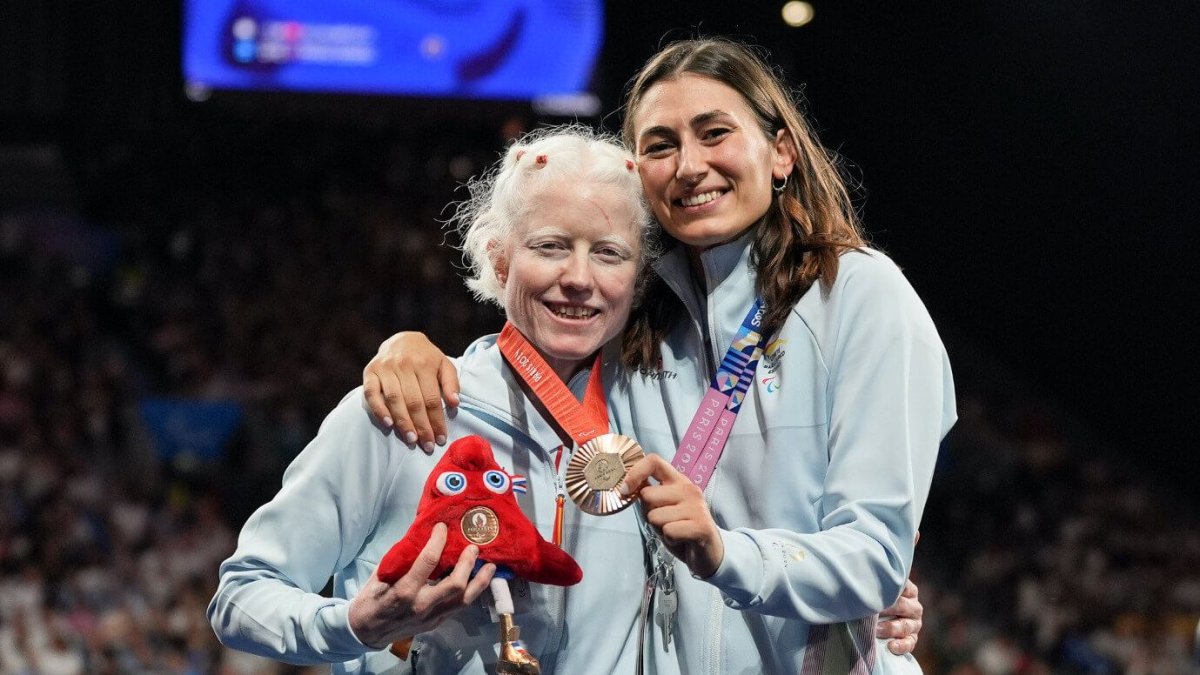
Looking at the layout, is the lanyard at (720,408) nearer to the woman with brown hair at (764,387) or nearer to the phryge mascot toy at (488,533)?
the woman with brown hair at (764,387)

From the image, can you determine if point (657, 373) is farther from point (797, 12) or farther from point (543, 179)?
point (797, 12)

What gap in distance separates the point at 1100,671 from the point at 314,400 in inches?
227

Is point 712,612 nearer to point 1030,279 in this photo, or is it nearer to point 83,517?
point 83,517

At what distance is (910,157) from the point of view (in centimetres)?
1188

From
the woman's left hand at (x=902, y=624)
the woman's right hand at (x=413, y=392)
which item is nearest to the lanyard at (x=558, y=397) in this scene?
the woman's right hand at (x=413, y=392)

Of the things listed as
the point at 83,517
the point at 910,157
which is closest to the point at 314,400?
the point at 83,517

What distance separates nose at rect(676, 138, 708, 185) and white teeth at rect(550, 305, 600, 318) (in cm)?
27

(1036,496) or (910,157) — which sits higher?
(910,157)

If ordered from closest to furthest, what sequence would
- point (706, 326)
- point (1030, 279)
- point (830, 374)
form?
point (830, 374)
point (706, 326)
point (1030, 279)

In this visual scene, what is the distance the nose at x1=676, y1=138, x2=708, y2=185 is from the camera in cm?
228

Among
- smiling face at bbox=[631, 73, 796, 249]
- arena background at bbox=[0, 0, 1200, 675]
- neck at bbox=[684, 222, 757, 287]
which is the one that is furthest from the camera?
arena background at bbox=[0, 0, 1200, 675]

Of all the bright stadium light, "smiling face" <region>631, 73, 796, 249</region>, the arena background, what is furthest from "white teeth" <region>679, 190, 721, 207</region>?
the bright stadium light

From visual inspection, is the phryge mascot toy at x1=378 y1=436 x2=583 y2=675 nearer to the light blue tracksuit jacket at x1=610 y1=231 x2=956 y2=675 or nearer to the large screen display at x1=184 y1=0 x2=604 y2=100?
the light blue tracksuit jacket at x1=610 y1=231 x2=956 y2=675

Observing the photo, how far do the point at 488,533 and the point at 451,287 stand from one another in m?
10.7
